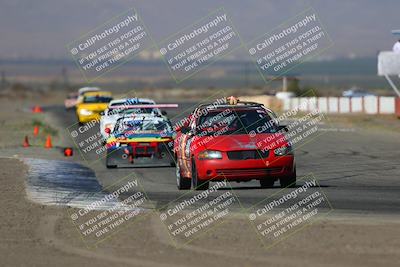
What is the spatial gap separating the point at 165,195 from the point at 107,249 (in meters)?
5.52

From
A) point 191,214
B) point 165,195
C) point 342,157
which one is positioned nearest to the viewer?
point 191,214

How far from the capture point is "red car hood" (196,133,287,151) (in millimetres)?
17125

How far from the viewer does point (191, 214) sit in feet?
45.2

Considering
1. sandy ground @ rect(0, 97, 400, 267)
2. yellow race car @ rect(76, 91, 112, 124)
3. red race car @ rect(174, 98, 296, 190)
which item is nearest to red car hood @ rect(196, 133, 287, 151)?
red race car @ rect(174, 98, 296, 190)

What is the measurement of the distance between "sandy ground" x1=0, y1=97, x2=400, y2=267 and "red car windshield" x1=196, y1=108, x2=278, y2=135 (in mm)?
4156

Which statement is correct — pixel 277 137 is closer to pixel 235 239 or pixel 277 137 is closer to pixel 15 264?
pixel 235 239

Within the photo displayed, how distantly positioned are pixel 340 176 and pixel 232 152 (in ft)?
13.8

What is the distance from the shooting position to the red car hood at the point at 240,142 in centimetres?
1712

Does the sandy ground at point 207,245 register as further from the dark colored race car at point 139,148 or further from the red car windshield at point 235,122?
the dark colored race car at point 139,148

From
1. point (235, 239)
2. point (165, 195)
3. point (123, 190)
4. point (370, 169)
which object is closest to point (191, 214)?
point (235, 239)

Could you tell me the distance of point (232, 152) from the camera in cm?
1712

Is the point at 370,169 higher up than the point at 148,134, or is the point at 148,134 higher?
the point at 148,134

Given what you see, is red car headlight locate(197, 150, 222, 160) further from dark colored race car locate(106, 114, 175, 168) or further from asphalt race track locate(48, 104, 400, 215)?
dark colored race car locate(106, 114, 175, 168)

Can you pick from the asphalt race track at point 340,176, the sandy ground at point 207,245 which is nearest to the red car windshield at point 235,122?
the asphalt race track at point 340,176
